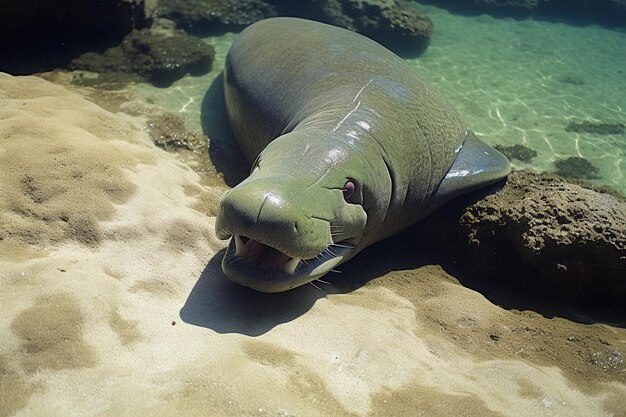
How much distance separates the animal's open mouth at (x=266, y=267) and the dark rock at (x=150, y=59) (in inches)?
196

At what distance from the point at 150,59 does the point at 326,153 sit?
5099mm

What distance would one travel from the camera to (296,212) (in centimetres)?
326

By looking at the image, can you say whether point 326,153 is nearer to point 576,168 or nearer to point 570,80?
point 576,168

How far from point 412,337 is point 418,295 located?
80 centimetres

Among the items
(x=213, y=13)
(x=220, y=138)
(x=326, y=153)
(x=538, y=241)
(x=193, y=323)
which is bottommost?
(x=220, y=138)

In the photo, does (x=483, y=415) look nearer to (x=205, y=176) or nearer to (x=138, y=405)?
(x=138, y=405)

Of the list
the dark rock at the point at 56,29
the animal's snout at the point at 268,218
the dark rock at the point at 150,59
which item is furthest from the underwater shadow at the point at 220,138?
the animal's snout at the point at 268,218

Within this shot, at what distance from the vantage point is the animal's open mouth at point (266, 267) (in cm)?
353

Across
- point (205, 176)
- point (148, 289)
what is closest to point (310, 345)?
point (148, 289)

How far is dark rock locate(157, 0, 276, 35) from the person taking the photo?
9.81m

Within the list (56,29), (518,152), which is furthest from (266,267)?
(56,29)

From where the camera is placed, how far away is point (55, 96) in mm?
6277

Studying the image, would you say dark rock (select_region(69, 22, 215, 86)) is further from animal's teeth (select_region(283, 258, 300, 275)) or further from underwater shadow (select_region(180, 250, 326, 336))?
animal's teeth (select_region(283, 258, 300, 275))

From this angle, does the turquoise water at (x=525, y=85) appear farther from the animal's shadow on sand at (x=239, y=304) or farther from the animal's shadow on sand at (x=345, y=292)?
the animal's shadow on sand at (x=239, y=304)
